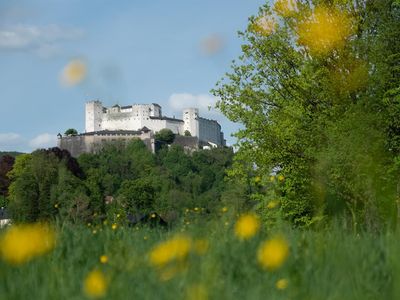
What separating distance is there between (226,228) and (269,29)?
64.2 feet

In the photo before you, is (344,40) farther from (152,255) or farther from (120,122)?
(120,122)

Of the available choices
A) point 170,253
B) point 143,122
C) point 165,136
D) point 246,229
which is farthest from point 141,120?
point 170,253

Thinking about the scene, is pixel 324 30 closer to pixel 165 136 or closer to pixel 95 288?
Answer: pixel 95 288

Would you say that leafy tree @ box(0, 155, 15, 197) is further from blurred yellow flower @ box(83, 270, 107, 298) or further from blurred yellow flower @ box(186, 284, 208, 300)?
blurred yellow flower @ box(186, 284, 208, 300)

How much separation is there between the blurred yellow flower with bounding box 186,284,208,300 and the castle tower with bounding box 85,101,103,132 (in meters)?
190

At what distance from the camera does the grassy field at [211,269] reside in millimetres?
3502

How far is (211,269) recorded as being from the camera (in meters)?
3.77

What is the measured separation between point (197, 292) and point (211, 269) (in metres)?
0.59

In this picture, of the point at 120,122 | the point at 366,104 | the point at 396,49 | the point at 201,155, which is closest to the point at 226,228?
the point at 366,104

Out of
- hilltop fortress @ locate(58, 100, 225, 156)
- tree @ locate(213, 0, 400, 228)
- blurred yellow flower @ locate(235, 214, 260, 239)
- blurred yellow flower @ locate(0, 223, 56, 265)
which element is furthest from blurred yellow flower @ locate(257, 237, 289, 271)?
hilltop fortress @ locate(58, 100, 225, 156)

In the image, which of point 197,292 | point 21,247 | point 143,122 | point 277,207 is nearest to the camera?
point 197,292

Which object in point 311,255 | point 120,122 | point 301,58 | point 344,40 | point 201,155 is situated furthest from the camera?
point 120,122

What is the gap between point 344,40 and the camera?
21.1m

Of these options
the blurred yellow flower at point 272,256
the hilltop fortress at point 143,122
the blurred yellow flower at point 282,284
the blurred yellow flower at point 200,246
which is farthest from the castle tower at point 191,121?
the blurred yellow flower at point 282,284
